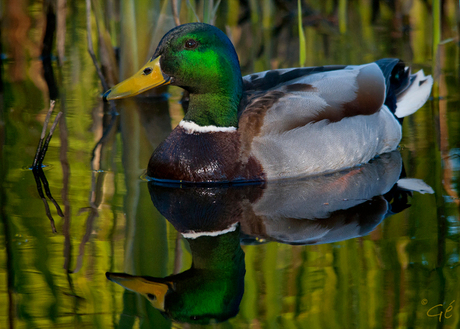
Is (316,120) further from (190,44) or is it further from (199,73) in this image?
(190,44)

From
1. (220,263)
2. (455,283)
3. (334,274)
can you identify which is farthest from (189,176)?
(455,283)

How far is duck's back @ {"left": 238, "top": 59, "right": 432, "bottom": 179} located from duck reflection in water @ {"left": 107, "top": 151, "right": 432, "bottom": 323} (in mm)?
154

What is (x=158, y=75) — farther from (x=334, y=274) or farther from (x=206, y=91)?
(x=334, y=274)

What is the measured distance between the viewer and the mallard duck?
573 cm

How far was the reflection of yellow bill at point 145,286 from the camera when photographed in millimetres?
3730

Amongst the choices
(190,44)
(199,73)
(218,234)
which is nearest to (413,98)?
(199,73)

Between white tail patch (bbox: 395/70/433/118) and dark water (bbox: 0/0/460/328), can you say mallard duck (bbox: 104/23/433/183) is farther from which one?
white tail patch (bbox: 395/70/433/118)

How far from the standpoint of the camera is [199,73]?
576 centimetres

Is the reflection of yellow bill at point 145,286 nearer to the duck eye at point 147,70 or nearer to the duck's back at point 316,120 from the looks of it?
the duck's back at point 316,120

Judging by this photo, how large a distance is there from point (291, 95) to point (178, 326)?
2.92 meters

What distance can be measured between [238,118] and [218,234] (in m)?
1.46
